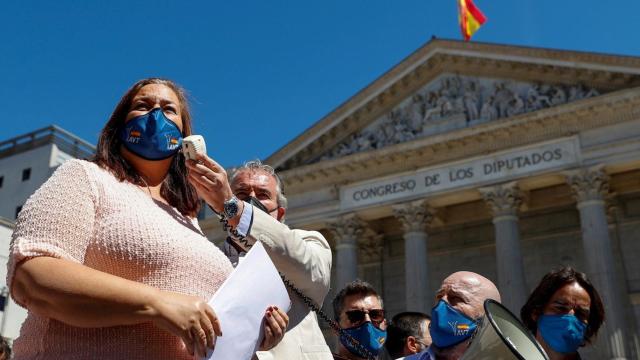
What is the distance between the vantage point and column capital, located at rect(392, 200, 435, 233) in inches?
884

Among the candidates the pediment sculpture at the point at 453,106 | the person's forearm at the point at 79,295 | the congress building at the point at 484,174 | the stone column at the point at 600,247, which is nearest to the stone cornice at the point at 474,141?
the congress building at the point at 484,174

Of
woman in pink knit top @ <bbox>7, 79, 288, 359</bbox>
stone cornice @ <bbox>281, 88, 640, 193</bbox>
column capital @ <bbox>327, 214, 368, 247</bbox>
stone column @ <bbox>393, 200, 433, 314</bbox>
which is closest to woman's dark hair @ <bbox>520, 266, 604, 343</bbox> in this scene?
woman in pink knit top @ <bbox>7, 79, 288, 359</bbox>

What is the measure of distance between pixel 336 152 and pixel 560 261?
9.22 meters

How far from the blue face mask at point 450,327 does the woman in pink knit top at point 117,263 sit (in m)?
1.96

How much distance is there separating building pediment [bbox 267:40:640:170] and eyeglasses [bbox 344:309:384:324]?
1732 centimetres

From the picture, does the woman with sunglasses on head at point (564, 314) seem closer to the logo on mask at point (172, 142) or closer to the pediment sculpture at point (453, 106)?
the logo on mask at point (172, 142)

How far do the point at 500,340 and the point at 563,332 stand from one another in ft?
6.23

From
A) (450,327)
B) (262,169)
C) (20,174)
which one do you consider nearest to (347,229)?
Answer: (450,327)

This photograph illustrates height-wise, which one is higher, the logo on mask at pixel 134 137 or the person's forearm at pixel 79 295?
the logo on mask at pixel 134 137

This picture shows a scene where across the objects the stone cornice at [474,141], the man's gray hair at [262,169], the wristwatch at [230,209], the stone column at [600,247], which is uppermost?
the stone cornice at [474,141]

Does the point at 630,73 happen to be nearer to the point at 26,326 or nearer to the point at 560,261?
the point at 560,261

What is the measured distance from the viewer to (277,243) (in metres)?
2.61

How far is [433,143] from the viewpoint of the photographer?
888 inches

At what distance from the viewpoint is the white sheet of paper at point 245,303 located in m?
1.88
